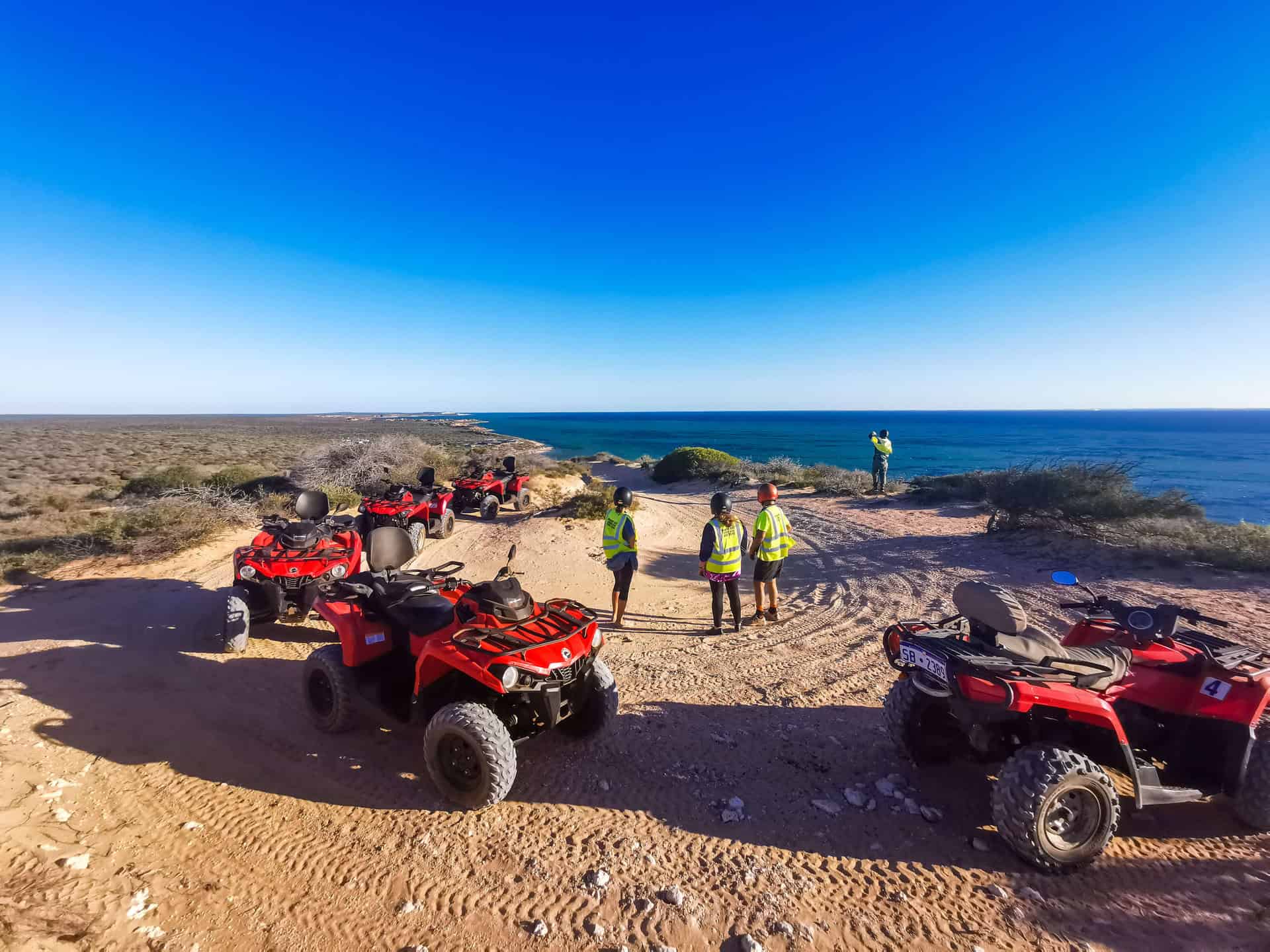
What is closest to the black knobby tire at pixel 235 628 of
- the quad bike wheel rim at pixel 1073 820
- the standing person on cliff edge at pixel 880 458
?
the quad bike wheel rim at pixel 1073 820

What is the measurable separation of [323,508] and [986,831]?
7729mm

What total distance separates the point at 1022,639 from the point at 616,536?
4.00m

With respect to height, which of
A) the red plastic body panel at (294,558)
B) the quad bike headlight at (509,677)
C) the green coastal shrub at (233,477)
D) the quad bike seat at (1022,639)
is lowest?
the green coastal shrub at (233,477)

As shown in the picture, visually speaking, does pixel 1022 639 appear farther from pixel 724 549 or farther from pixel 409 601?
pixel 409 601

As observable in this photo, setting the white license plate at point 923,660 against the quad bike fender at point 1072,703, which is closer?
the quad bike fender at point 1072,703

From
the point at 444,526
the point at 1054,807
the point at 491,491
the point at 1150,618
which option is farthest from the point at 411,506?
the point at 1150,618

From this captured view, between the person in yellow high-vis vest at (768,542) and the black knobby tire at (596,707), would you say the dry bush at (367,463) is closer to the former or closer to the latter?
the person in yellow high-vis vest at (768,542)

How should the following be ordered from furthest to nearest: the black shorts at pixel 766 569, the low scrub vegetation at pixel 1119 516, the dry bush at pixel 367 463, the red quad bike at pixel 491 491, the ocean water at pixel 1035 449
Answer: the ocean water at pixel 1035 449 → the dry bush at pixel 367 463 → the red quad bike at pixel 491 491 → the low scrub vegetation at pixel 1119 516 → the black shorts at pixel 766 569

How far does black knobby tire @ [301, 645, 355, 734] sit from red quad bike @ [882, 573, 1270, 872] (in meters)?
3.78

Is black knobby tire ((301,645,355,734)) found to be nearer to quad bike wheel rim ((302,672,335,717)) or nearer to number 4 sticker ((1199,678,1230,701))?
quad bike wheel rim ((302,672,335,717))

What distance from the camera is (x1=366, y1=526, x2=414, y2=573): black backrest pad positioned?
4762mm

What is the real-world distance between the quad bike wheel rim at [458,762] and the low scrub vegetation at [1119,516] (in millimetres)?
9976

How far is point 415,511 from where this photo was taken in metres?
10.1

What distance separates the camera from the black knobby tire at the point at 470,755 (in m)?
3.00
